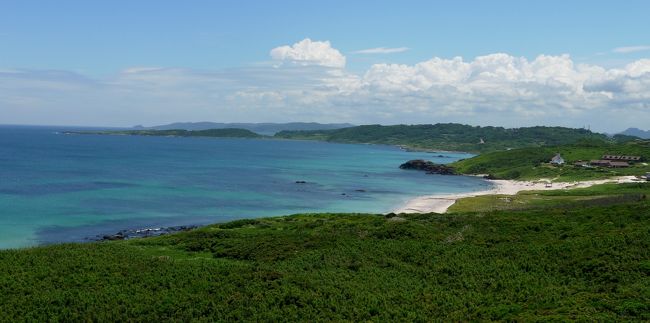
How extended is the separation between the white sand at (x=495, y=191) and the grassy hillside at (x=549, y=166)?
7.53m

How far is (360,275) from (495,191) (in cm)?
9688

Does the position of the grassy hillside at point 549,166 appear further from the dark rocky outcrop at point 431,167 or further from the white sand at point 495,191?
the white sand at point 495,191

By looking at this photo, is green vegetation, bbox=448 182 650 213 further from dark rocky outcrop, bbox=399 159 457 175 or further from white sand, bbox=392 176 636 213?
dark rocky outcrop, bbox=399 159 457 175

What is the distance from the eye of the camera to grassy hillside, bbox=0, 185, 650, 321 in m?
29.5

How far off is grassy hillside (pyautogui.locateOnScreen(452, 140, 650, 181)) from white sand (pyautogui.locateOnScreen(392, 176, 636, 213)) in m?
7.53

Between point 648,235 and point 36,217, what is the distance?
82757mm

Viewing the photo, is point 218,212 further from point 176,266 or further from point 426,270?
point 426,270

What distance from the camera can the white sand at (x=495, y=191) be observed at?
95.5 meters

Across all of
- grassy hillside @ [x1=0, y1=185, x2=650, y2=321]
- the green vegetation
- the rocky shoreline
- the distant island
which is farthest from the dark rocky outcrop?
grassy hillside @ [x1=0, y1=185, x2=650, y2=321]

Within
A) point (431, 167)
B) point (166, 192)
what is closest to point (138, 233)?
point (166, 192)

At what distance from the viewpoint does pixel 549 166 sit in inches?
6398

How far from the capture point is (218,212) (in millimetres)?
91625

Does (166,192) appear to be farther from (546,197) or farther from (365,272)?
(365,272)

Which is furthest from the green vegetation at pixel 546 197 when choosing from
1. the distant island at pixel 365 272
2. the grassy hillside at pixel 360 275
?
the grassy hillside at pixel 360 275
